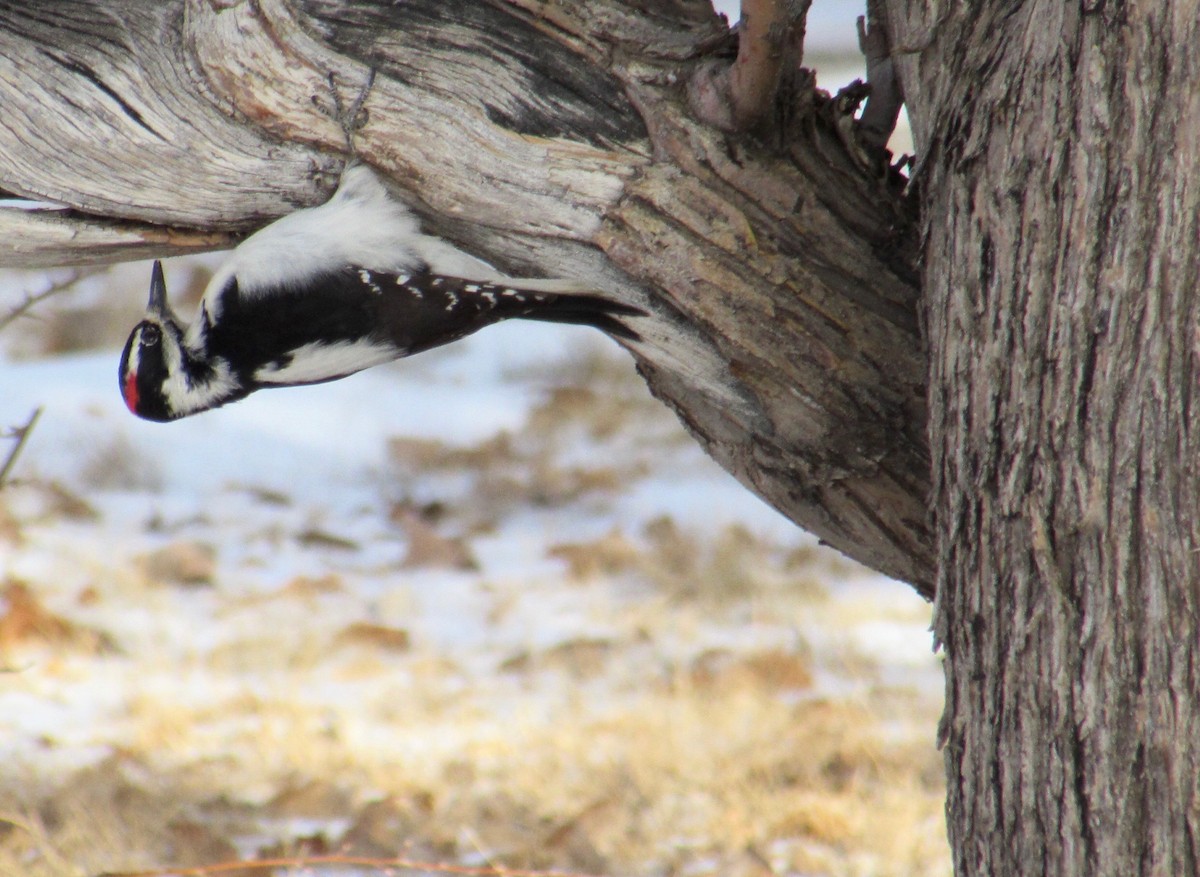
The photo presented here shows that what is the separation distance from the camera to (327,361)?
3.24 m

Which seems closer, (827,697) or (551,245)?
(551,245)

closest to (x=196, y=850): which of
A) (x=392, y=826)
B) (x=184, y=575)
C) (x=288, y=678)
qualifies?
(x=392, y=826)

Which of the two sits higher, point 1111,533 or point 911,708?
point 1111,533

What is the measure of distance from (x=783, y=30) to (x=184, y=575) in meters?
4.64

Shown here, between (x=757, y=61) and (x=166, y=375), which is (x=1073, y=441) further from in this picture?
(x=166, y=375)

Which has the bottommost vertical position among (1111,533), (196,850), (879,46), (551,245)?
(196,850)

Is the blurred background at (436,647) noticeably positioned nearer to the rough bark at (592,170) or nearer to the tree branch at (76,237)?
the tree branch at (76,237)

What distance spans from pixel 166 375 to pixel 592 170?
5.18 ft

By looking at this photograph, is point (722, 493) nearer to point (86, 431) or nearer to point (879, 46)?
point (86, 431)

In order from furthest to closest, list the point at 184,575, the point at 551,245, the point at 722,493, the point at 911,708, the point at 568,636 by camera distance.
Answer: the point at 722,493, the point at 184,575, the point at 568,636, the point at 911,708, the point at 551,245

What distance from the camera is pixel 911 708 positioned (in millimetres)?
4797

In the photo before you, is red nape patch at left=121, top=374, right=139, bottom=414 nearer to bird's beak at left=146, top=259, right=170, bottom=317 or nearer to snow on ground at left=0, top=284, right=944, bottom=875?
bird's beak at left=146, top=259, right=170, bottom=317

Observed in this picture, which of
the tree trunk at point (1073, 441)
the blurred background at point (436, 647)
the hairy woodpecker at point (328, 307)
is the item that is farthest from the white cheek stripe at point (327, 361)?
the tree trunk at point (1073, 441)

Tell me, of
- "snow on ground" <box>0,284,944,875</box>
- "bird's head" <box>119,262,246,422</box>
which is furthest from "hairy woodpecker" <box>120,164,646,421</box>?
"snow on ground" <box>0,284,944,875</box>
